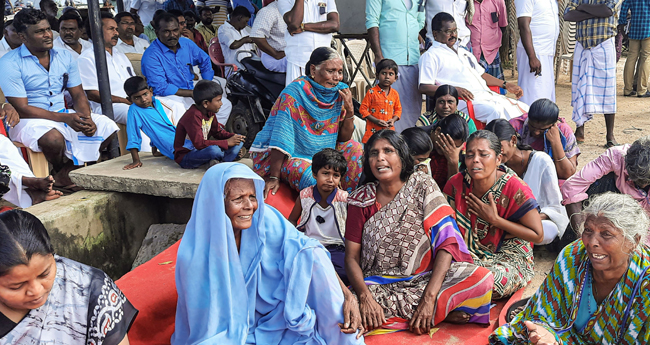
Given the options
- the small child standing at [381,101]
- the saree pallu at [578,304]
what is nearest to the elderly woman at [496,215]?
the saree pallu at [578,304]

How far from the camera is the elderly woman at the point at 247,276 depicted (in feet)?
7.80

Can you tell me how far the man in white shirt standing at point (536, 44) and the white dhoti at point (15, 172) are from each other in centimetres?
497

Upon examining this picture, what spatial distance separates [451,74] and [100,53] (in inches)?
129

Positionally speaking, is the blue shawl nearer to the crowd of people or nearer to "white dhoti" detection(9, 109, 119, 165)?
the crowd of people

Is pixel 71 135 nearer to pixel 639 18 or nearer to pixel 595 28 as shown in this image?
pixel 595 28

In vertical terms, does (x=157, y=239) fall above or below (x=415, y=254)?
below

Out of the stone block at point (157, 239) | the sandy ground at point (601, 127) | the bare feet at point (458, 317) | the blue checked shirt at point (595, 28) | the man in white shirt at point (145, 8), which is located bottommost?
the stone block at point (157, 239)

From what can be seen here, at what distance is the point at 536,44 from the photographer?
6074 mm

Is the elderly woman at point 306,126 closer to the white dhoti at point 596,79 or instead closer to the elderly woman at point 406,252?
the elderly woman at point 406,252

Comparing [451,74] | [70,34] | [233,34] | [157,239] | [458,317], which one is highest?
[70,34]

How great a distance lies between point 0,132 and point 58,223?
3.18 feet

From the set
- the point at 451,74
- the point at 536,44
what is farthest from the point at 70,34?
the point at 536,44

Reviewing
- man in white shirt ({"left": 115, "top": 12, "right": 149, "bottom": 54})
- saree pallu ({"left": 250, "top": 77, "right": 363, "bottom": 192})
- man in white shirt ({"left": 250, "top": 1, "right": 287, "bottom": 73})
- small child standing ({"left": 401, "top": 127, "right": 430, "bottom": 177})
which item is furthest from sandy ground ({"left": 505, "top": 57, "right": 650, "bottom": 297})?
man in white shirt ({"left": 115, "top": 12, "right": 149, "bottom": 54})

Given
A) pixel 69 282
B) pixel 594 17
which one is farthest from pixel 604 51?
pixel 69 282
